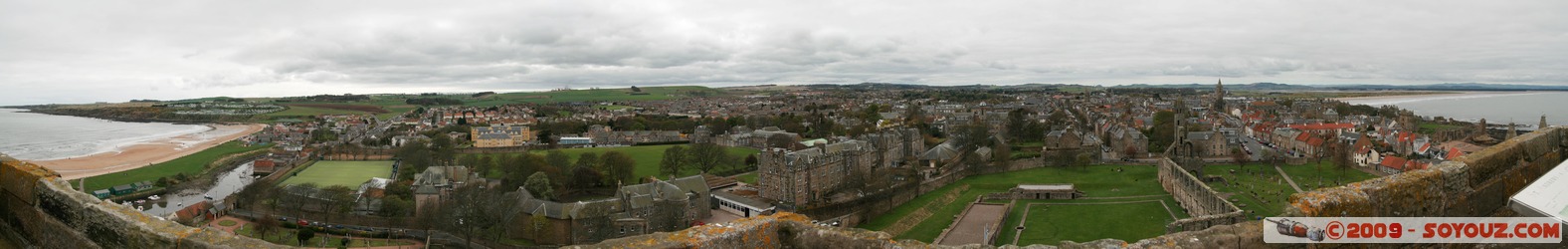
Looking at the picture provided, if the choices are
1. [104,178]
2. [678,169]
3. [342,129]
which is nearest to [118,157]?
[104,178]

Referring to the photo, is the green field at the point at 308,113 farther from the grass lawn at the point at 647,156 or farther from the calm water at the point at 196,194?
the grass lawn at the point at 647,156

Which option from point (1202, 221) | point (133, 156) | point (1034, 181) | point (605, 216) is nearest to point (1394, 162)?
Result: point (1034, 181)

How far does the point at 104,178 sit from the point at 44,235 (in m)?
51.2

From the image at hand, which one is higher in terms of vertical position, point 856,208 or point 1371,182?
point 1371,182

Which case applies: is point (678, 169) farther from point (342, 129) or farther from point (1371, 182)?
point (342, 129)

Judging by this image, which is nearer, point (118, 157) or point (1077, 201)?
point (1077, 201)

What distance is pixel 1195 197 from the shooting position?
29688 mm

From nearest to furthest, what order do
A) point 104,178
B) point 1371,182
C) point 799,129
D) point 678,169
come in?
1. point 1371,182
2. point 104,178
3. point 678,169
4. point 799,129

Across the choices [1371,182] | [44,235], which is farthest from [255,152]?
[1371,182]

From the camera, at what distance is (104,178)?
43.7 meters

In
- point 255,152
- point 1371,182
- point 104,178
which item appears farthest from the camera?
point 255,152

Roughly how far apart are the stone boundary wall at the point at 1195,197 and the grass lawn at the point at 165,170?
51119mm

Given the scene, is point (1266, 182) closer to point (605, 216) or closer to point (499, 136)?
point (605, 216)

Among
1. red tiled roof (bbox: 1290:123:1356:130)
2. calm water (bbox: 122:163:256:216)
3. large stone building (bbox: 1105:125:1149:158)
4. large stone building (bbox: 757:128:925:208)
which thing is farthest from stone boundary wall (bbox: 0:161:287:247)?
red tiled roof (bbox: 1290:123:1356:130)
